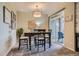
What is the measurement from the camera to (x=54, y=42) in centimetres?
449

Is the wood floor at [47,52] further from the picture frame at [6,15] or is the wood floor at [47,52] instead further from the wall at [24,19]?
the picture frame at [6,15]

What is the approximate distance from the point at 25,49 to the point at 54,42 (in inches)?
36.1

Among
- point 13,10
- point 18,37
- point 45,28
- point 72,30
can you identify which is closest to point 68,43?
point 72,30

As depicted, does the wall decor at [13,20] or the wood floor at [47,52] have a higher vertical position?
the wall decor at [13,20]

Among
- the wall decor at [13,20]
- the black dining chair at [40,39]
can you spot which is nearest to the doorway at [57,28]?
the black dining chair at [40,39]

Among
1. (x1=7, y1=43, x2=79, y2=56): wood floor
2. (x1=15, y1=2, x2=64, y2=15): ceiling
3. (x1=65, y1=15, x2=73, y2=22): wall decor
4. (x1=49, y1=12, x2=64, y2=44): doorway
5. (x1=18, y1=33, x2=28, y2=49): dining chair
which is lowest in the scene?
(x1=7, y1=43, x2=79, y2=56): wood floor

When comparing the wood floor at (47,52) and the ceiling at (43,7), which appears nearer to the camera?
the ceiling at (43,7)

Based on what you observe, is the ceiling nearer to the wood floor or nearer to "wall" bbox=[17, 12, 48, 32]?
"wall" bbox=[17, 12, 48, 32]

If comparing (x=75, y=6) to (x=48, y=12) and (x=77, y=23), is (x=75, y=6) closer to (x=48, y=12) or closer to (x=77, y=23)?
(x=77, y=23)

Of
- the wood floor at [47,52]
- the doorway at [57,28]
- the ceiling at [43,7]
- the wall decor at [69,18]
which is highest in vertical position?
the ceiling at [43,7]

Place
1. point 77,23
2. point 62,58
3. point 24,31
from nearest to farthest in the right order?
point 62,58
point 24,31
point 77,23

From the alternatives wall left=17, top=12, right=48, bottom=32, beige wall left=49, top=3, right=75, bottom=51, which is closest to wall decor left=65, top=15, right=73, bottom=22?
beige wall left=49, top=3, right=75, bottom=51

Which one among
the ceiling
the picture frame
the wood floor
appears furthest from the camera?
the wood floor

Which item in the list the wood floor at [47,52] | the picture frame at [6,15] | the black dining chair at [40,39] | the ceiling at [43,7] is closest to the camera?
the picture frame at [6,15]
